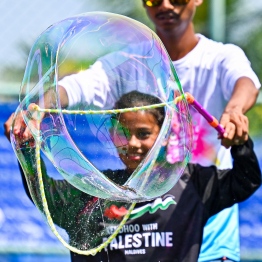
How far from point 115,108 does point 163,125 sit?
5.1 inches

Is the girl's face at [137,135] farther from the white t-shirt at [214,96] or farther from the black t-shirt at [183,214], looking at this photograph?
the white t-shirt at [214,96]

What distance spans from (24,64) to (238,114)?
1.18 m

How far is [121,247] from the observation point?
8.11ft

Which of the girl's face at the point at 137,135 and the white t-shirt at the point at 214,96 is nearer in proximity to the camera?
the girl's face at the point at 137,135

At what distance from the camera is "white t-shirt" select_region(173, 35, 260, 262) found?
289cm

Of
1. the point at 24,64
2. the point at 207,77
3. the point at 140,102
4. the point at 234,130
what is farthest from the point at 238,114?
the point at 24,64

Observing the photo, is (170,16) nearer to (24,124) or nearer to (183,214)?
(183,214)

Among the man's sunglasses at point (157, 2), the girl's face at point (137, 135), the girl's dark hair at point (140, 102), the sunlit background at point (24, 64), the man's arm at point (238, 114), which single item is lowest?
the sunlit background at point (24, 64)

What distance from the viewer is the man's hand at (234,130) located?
238 centimetres

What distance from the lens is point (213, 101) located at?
2.96 meters

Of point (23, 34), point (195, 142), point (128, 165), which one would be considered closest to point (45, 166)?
point (128, 165)

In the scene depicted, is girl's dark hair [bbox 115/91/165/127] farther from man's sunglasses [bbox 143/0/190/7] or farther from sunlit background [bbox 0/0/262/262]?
sunlit background [bbox 0/0/262/262]

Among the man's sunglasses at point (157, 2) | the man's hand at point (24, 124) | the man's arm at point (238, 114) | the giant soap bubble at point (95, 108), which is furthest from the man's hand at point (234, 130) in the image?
the man's sunglasses at point (157, 2)

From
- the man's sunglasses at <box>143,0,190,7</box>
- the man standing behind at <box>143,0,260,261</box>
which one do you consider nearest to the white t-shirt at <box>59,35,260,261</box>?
the man standing behind at <box>143,0,260,261</box>
